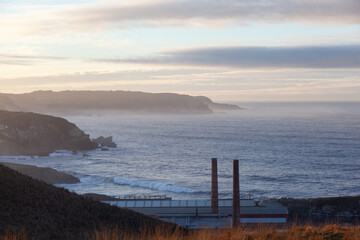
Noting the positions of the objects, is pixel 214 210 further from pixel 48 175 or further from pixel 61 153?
pixel 61 153

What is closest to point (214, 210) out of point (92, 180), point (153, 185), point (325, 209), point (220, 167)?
point (325, 209)

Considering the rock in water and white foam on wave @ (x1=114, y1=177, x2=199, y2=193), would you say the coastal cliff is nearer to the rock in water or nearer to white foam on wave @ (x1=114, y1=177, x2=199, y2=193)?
the rock in water

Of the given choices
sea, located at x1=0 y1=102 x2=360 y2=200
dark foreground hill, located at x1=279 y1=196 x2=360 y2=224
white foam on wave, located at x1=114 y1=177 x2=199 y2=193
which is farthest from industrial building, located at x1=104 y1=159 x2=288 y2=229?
white foam on wave, located at x1=114 y1=177 x2=199 y2=193

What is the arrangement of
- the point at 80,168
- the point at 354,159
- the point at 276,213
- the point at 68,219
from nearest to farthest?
the point at 68,219 < the point at 276,213 < the point at 80,168 < the point at 354,159

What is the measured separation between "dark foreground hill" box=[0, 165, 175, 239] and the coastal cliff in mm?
60967

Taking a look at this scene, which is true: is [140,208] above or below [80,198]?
below

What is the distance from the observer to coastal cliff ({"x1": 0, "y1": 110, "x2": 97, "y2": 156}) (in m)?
78.6

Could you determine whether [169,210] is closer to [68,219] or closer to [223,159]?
[68,219]

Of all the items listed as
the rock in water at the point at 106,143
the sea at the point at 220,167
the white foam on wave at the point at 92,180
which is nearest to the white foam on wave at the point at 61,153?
the sea at the point at 220,167

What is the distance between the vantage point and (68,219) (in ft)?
49.1

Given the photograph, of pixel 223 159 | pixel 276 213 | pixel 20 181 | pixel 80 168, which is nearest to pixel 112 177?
pixel 80 168

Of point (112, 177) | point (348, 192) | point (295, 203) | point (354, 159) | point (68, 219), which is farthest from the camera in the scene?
point (354, 159)

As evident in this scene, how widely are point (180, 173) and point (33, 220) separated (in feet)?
142

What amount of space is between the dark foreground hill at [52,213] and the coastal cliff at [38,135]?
61.0 m
